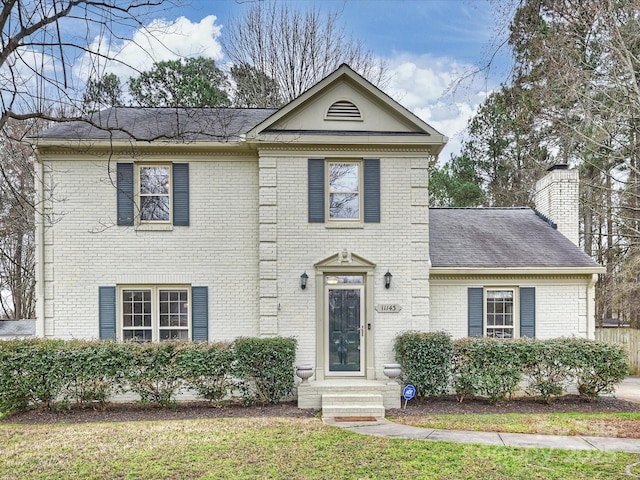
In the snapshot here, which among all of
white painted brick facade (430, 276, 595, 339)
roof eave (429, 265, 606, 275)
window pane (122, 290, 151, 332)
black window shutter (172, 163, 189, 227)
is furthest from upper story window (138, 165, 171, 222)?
white painted brick facade (430, 276, 595, 339)

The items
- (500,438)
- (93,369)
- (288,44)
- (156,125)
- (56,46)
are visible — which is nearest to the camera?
(56,46)

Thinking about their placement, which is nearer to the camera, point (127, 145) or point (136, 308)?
point (127, 145)

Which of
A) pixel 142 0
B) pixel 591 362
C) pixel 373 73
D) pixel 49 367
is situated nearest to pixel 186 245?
pixel 49 367

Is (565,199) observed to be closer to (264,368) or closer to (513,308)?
(513,308)

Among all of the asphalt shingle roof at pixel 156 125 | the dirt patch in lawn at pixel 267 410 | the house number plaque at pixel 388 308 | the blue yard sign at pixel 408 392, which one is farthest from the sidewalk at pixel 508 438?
the asphalt shingle roof at pixel 156 125

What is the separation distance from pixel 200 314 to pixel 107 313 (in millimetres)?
2078

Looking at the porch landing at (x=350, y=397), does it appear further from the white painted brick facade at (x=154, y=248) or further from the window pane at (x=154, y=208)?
the window pane at (x=154, y=208)

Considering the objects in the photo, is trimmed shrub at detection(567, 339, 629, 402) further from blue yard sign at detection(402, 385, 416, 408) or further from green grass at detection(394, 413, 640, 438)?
blue yard sign at detection(402, 385, 416, 408)

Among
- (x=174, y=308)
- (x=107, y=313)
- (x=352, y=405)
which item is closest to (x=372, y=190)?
(x=352, y=405)

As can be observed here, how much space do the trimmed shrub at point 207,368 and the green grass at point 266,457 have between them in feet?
4.66

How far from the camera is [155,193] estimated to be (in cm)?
1032

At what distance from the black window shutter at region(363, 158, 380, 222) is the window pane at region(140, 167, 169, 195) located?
4661 mm

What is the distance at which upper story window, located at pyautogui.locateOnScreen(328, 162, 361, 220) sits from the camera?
33.5 feet

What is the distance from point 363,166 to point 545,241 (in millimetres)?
5599
